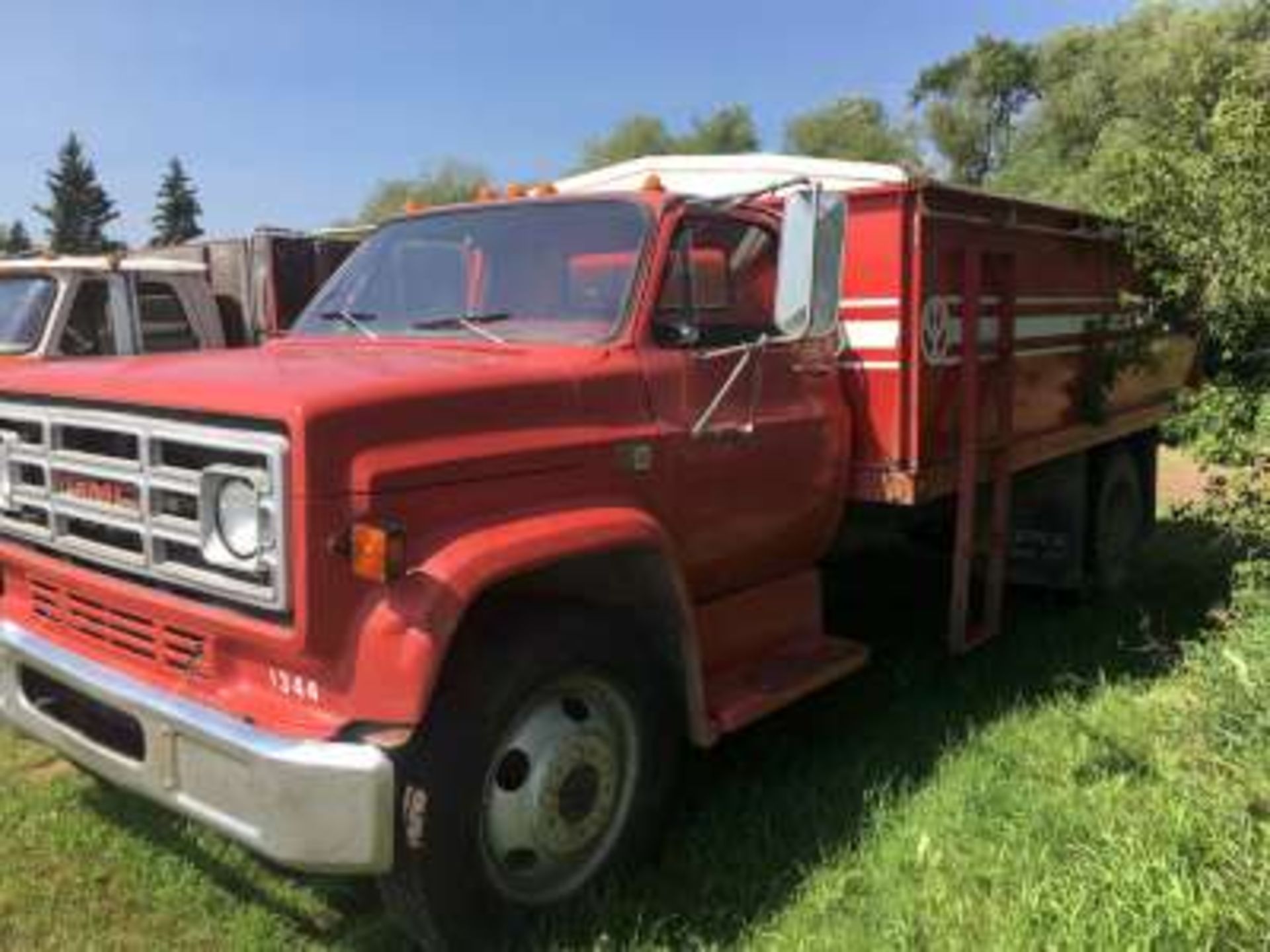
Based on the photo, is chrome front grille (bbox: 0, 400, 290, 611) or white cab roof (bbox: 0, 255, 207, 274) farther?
white cab roof (bbox: 0, 255, 207, 274)

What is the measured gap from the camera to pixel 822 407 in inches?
197

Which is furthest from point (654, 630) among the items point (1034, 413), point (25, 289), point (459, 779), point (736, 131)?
point (736, 131)

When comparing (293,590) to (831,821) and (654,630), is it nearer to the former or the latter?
(654,630)

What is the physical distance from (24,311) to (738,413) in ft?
22.8

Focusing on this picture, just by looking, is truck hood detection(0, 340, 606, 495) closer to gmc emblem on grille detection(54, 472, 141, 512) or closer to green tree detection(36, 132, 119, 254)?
gmc emblem on grille detection(54, 472, 141, 512)

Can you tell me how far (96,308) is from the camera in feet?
32.0

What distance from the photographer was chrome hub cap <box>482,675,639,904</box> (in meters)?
3.68

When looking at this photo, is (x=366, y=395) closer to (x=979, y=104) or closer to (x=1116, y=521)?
(x=1116, y=521)

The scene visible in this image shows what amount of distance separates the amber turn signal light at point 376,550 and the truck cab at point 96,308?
6.89m

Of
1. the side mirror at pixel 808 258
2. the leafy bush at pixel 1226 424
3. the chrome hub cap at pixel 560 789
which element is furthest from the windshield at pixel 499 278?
the leafy bush at pixel 1226 424

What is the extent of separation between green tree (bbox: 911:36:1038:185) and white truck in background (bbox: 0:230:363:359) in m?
54.5

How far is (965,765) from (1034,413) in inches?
88.6

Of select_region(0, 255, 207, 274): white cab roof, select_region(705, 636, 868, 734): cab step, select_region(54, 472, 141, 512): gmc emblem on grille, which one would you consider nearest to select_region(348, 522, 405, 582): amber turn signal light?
select_region(54, 472, 141, 512): gmc emblem on grille

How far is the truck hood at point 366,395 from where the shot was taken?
3238 mm
